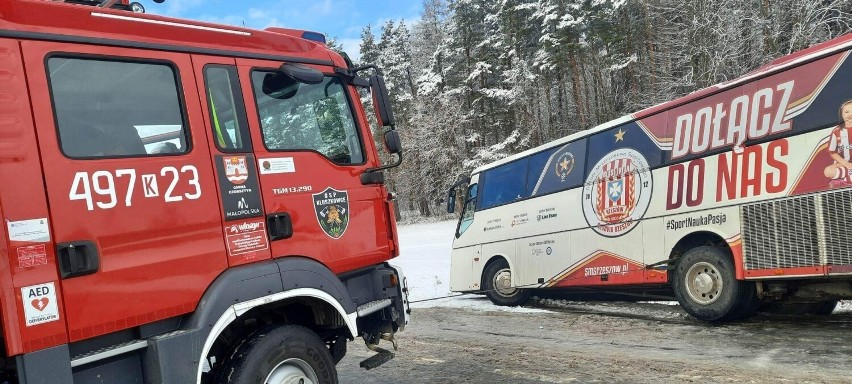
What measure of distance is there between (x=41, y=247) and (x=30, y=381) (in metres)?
0.64

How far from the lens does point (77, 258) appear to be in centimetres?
305

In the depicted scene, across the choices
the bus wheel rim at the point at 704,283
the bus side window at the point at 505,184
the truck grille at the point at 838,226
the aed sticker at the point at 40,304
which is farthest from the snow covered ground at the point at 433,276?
the aed sticker at the point at 40,304

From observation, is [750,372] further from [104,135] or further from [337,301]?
[104,135]

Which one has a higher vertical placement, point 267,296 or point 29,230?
point 29,230

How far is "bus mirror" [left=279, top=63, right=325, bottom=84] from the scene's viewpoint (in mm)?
4371

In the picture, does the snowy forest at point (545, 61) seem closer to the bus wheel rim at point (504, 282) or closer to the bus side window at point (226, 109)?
the bus wheel rim at point (504, 282)

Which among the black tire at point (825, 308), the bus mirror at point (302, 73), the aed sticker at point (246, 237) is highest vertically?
the bus mirror at point (302, 73)

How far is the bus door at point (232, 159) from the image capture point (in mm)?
3783

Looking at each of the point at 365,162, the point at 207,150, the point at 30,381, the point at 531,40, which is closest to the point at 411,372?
the point at 365,162

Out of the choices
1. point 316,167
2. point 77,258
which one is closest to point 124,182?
point 77,258

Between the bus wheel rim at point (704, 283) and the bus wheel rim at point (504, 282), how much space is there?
393 cm

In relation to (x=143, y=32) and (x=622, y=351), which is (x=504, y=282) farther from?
(x=143, y=32)

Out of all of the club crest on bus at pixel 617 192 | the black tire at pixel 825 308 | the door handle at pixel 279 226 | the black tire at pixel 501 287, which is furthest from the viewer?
the black tire at pixel 501 287

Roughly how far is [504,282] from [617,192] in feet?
10.9
